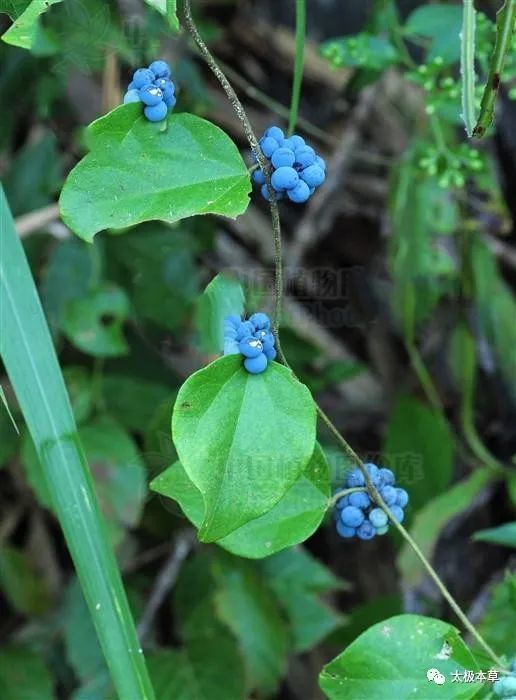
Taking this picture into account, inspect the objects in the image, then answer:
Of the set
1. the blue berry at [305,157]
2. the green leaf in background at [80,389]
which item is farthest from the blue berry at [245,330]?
the green leaf in background at [80,389]

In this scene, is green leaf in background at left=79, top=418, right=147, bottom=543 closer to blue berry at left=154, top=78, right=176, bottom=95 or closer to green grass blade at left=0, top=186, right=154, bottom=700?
green grass blade at left=0, top=186, right=154, bottom=700

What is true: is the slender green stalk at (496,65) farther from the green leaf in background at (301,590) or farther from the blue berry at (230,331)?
the green leaf in background at (301,590)

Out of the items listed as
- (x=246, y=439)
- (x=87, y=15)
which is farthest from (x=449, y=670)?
(x=87, y=15)

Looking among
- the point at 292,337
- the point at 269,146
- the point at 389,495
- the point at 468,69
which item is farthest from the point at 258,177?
the point at 292,337

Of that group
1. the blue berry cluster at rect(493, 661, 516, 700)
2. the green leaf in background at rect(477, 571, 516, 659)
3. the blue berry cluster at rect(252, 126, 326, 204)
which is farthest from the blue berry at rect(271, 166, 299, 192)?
the green leaf in background at rect(477, 571, 516, 659)

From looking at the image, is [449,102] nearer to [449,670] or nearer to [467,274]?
[467,274]

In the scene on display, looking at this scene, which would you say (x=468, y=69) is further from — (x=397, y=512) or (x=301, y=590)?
(x=301, y=590)

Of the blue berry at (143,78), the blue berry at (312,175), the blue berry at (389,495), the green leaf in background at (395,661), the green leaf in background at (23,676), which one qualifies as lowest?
the green leaf in background at (23,676)
